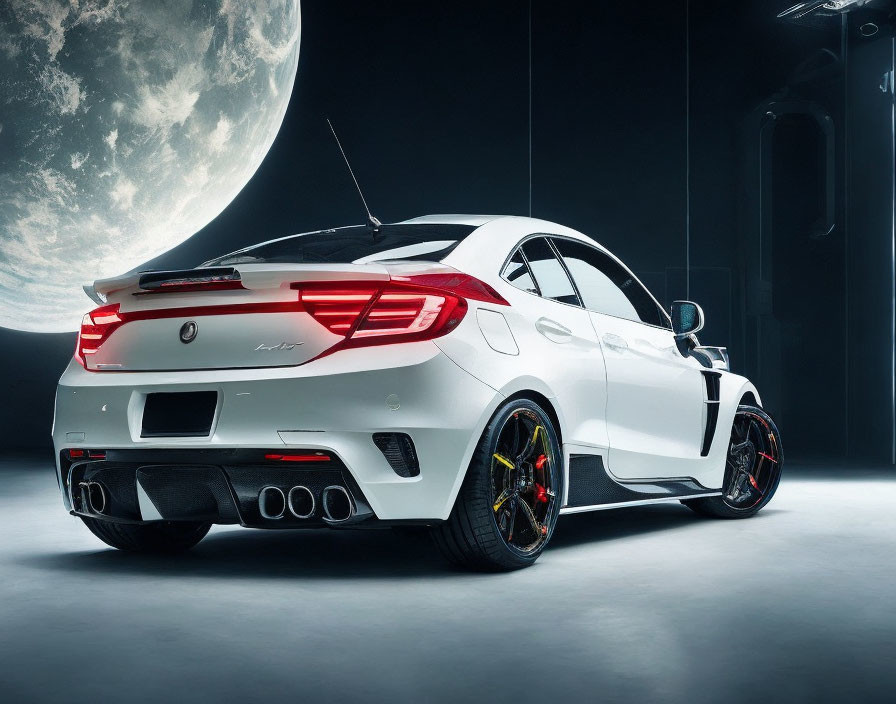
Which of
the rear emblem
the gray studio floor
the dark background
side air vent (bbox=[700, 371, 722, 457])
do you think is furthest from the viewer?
the dark background

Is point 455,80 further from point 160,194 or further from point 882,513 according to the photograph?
point 882,513

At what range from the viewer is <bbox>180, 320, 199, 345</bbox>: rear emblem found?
A: 4438mm

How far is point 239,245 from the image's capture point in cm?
1307

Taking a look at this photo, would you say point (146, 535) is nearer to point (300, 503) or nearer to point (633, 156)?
point (300, 503)

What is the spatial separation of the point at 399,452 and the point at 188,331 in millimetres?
893

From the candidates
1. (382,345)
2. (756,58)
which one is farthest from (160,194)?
(382,345)

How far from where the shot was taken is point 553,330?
4.96 m

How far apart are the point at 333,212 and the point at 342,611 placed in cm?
905

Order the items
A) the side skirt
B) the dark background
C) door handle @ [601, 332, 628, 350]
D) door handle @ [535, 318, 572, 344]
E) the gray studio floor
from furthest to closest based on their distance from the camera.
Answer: the dark background → door handle @ [601, 332, 628, 350] → the side skirt → door handle @ [535, 318, 572, 344] → the gray studio floor

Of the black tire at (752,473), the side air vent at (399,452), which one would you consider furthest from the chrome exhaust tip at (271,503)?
the black tire at (752,473)

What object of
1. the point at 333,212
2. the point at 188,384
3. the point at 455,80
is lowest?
the point at 188,384

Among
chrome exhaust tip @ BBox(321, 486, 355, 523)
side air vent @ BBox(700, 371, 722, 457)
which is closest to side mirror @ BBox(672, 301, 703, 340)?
side air vent @ BBox(700, 371, 722, 457)

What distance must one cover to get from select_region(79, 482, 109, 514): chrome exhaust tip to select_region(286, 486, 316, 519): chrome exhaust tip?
803mm

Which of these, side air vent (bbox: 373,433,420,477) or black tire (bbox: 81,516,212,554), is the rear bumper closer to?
side air vent (bbox: 373,433,420,477)
